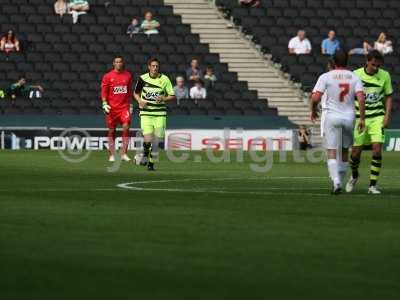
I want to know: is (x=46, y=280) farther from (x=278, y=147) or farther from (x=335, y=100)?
(x=278, y=147)

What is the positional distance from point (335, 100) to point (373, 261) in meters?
8.70

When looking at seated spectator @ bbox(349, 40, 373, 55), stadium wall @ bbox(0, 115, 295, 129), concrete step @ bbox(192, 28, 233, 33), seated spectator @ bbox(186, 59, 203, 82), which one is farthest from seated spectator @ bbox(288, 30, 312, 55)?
stadium wall @ bbox(0, 115, 295, 129)

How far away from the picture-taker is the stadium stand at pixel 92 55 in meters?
41.9

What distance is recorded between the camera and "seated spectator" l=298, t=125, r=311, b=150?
4050 centimetres

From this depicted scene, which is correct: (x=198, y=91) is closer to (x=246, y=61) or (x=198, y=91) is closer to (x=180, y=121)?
(x=180, y=121)

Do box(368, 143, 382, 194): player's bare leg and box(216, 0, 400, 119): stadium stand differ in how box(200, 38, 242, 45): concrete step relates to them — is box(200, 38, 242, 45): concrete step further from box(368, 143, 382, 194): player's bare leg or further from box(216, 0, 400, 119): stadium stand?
box(368, 143, 382, 194): player's bare leg

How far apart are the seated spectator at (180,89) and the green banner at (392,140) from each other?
624 centimetres

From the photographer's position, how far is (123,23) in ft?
148

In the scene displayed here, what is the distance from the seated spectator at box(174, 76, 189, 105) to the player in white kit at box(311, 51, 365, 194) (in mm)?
22704

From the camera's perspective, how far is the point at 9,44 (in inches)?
1676

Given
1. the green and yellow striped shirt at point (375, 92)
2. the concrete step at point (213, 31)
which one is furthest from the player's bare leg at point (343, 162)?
the concrete step at point (213, 31)

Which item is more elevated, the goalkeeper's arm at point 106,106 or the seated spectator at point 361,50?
the seated spectator at point 361,50

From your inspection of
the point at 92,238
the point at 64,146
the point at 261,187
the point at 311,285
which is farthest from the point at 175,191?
the point at 64,146

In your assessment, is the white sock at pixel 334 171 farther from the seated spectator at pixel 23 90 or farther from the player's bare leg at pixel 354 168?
the seated spectator at pixel 23 90
